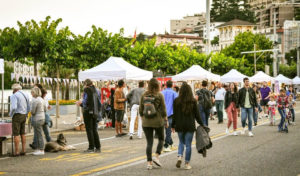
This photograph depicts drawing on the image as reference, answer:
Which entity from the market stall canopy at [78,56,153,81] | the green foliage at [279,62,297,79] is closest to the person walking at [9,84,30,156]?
the market stall canopy at [78,56,153,81]

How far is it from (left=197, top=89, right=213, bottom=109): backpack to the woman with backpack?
5.51 m

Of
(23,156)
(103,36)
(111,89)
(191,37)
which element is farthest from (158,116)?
(191,37)

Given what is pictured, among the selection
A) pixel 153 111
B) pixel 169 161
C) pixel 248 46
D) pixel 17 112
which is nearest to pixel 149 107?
pixel 153 111

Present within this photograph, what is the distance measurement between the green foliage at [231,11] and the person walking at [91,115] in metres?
144

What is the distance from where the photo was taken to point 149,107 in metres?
9.28

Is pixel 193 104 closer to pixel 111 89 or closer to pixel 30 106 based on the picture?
pixel 30 106

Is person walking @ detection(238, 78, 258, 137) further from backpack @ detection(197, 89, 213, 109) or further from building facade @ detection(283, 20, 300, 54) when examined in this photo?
building facade @ detection(283, 20, 300, 54)

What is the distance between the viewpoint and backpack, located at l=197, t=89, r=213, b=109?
14.8m

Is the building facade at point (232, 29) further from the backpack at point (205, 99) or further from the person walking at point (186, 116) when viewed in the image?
the person walking at point (186, 116)

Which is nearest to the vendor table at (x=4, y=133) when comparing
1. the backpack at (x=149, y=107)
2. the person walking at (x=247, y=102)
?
the backpack at (x=149, y=107)

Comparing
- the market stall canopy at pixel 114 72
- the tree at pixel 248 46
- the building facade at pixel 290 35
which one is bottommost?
the market stall canopy at pixel 114 72

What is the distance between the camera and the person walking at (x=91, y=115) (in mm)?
12055

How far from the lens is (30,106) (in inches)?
485

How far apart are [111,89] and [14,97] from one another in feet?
29.0
